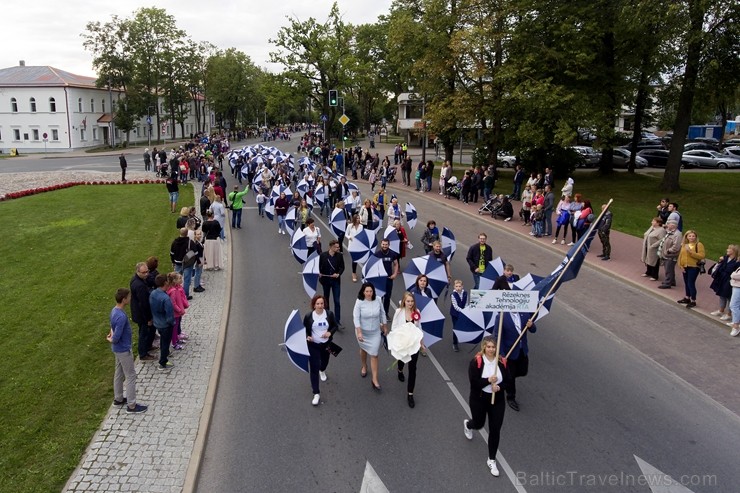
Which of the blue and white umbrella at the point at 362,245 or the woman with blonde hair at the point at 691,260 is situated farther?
the blue and white umbrella at the point at 362,245

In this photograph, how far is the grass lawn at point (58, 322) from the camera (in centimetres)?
696

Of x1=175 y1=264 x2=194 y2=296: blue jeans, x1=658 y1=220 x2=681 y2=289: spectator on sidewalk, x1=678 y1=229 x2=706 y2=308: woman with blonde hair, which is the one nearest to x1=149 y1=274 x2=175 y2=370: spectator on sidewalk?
x1=175 y1=264 x2=194 y2=296: blue jeans

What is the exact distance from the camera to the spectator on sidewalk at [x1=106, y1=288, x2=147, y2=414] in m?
7.69

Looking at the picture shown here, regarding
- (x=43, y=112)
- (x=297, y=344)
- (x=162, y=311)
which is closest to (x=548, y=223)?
(x=297, y=344)

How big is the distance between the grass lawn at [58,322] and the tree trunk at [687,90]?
20.8 metres

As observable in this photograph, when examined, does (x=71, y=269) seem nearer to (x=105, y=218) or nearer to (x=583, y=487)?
(x=105, y=218)

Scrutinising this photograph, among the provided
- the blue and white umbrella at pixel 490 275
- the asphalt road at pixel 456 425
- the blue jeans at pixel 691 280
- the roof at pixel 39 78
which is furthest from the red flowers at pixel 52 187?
the roof at pixel 39 78

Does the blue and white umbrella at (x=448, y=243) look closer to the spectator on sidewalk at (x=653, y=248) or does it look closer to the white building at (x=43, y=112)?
the spectator on sidewalk at (x=653, y=248)

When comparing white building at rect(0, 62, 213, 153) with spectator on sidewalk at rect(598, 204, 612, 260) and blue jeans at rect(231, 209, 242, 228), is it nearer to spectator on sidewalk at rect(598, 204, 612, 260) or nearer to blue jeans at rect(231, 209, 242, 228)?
blue jeans at rect(231, 209, 242, 228)

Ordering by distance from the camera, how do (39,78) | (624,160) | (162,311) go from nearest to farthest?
1. (162,311)
2. (624,160)
3. (39,78)

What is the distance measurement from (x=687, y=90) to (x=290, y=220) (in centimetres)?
1921

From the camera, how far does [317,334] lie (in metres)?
8.07

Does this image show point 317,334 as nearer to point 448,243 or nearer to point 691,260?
point 448,243

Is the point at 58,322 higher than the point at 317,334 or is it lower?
lower
